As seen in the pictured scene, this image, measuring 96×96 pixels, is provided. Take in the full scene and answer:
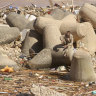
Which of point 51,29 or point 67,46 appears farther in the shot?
point 51,29

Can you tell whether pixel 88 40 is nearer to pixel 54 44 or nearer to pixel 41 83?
pixel 54 44

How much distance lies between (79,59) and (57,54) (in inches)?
58.3

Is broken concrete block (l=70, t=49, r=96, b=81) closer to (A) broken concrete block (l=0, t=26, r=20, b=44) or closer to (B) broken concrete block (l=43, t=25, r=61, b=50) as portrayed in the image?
(B) broken concrete block (l=43, t=25, r=61, b=50)

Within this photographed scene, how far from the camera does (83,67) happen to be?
6.15m

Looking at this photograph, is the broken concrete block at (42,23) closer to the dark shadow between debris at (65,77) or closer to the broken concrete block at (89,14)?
the broken concrete block at (89,14)

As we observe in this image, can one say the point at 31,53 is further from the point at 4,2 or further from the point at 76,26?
the point at 4,2

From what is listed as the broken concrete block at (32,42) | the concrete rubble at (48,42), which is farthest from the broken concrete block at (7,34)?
the broken concrete block at (32,42)

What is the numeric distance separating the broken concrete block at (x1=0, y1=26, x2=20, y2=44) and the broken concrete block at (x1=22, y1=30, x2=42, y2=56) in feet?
1.36

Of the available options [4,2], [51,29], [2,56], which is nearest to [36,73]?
[2,56]

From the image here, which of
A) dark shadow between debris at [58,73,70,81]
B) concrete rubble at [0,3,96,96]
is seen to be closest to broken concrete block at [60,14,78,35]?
concrete rubble at [0,3,96,96]

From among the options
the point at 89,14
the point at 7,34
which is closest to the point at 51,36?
the point at 89,14

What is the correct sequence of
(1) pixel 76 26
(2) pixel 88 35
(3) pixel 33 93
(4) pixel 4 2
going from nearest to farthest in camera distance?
(3) pixel 33 93, (1) pixel 76 26, (2) pixel 88 35, (4) pixel 4 2

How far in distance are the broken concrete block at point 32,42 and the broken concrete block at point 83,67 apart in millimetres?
2636

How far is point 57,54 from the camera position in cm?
758
